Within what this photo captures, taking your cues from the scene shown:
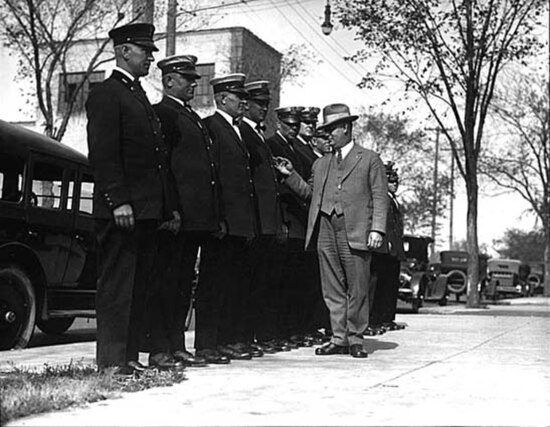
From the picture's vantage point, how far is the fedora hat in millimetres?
8883

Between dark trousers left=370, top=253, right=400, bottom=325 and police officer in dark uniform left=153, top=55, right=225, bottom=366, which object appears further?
dark trousers left=370, top=253, right=400, bottom=325

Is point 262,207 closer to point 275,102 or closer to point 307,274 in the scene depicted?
point 307,274

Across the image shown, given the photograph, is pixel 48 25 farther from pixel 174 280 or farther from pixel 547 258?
pixel 547 258

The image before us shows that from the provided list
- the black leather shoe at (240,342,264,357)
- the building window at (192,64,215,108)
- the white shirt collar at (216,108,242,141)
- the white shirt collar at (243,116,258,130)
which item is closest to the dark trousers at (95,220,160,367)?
the black leather shoe at (240,342,264,357)

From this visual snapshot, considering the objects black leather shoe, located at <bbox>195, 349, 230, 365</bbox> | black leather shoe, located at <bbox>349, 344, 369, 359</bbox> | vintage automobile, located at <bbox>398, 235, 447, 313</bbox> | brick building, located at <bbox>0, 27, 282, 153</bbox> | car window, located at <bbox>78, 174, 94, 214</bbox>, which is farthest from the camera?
brick building, located at <bbox>0, 27, 282, 153</bbox>

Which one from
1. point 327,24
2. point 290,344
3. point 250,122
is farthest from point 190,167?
point 327,24

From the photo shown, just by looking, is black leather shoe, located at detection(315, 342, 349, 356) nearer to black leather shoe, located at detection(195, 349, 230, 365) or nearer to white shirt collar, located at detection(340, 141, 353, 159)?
black leather shoe, located at detection(195, 349, 230, 365)

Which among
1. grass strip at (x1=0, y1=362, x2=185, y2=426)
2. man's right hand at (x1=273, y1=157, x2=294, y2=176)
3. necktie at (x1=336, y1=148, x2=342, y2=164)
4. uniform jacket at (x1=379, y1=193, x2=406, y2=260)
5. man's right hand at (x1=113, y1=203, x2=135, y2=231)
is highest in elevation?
necktie at (x1=336, y1=148, x2=342, y2=164)

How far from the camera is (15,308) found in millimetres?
9484

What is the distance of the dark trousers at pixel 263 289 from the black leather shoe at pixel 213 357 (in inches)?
25.3

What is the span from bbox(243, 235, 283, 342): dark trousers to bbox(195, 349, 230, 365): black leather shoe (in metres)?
0.64

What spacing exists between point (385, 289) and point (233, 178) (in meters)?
5.82

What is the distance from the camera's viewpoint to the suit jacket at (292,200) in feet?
31.3

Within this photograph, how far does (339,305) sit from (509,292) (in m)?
35.6
